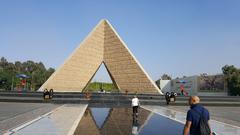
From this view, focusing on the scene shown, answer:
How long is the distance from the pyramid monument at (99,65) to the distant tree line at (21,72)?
34.8m

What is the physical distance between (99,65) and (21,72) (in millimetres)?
62223

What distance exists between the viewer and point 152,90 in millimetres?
38719

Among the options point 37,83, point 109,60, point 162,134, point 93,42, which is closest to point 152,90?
point 109,60

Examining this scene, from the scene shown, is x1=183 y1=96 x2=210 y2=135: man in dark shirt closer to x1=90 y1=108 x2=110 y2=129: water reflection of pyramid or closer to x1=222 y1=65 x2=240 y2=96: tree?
x1=90 y1=108 x2=110 y2=129: water reflection of pyramid

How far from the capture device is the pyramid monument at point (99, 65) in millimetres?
39531

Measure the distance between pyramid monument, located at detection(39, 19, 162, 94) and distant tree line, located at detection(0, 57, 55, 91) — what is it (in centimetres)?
3476

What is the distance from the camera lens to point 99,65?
142 feet

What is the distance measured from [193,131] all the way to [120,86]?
36.9 metres

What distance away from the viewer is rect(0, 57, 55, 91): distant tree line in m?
76.9

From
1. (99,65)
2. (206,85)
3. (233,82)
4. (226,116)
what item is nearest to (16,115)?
(226,116)

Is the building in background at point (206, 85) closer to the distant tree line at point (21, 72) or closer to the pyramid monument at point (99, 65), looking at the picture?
the pyramid monument at point (99, 65)

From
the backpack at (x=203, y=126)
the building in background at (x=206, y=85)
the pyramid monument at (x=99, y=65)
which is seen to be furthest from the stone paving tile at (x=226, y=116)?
the building in background at (x=206, y=85)

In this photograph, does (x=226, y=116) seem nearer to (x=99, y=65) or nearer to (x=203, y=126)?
(x=203, y=126)

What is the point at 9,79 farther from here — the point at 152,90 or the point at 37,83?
the point at 152,90
